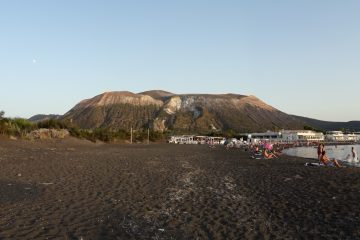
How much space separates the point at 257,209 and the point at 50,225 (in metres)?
6.39

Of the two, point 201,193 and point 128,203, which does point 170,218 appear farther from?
point 201,193

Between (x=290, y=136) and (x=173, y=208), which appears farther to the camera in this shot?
(x=290, y=136)

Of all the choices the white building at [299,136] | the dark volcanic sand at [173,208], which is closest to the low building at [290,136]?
the white building at [299,136]

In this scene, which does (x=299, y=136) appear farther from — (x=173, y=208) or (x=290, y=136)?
(x=173, y=208)

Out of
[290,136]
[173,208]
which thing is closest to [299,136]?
[290,136]

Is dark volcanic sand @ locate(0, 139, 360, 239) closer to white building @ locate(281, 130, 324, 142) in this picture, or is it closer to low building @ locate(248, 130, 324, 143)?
low building @ locate(248, 130, 324, 143)

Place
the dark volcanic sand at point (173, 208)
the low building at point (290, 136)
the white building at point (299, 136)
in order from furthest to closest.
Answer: the white building at point (299, 136) → the low building at point (290, 136) → the dark volcanic sand at point (173, 208)

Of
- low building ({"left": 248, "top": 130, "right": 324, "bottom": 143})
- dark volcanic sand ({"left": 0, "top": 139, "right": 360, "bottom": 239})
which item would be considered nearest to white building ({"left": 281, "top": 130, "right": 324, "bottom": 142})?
low building ({"left": 248, "top": 130, "right": 324, "bottom": 143})

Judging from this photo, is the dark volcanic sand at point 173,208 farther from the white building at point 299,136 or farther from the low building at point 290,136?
the white building at point 299,136

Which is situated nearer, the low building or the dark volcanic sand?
the dark volcanic sand

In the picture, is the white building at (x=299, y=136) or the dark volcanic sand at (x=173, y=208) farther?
the white building at (x=299, y=136)

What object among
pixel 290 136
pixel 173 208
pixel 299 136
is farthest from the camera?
pixel 299 136

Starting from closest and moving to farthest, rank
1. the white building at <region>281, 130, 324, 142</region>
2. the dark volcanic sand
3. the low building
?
the dark volcanic sand, the low building, the white building at <region>281, 130, 324, 142</region>

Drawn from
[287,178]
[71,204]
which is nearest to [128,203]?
[71,204]
